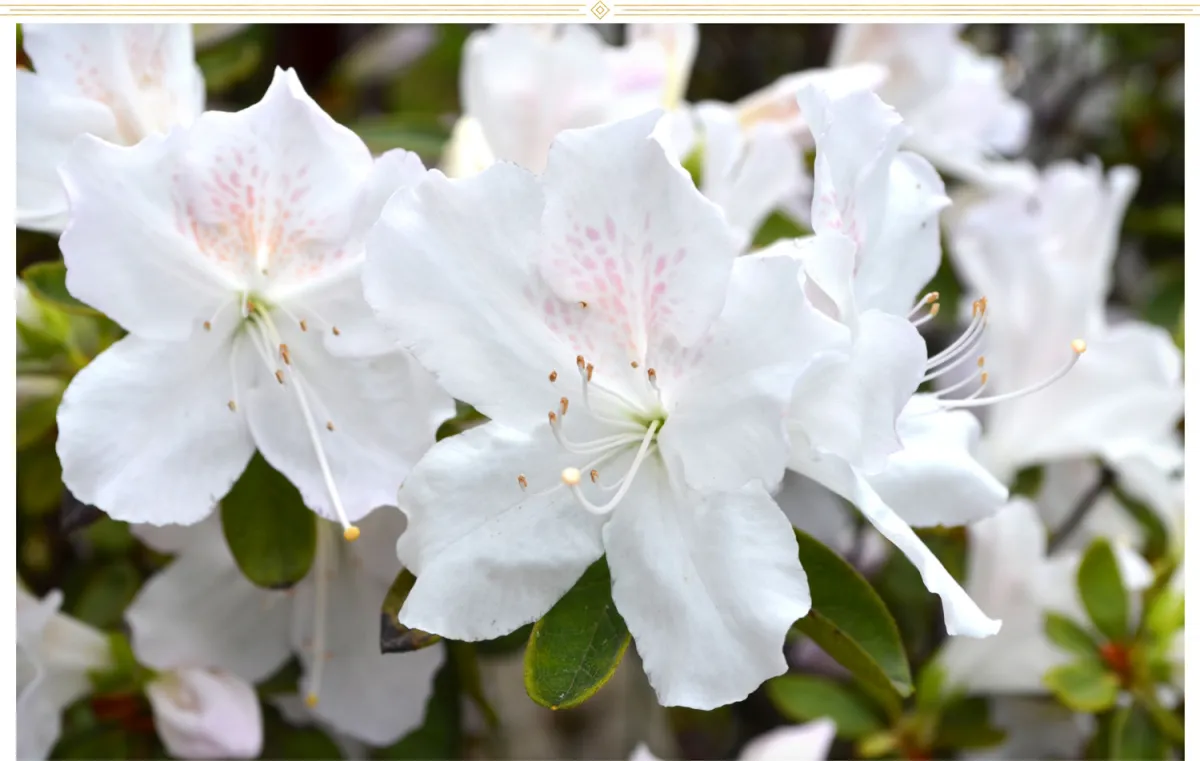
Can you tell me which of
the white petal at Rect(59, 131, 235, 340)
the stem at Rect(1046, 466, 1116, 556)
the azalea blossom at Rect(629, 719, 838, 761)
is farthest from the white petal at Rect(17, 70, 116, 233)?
the stem at Rect(1046, 466, 1116, 556)

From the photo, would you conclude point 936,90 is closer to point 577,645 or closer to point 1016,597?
point 1016,597

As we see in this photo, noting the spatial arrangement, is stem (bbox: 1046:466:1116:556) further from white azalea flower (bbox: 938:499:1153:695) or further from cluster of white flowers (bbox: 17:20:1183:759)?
cluster of white flowers (bbox: 17:20:1183:759)

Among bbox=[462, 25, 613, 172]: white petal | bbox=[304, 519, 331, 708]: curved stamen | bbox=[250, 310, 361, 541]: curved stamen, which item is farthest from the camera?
bbox=[462, 25, 613, 172]: white petal

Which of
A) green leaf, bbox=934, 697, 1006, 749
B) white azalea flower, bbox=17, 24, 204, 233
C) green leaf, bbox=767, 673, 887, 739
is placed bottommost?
green leaf, bbox=934, 697, 1006, 749

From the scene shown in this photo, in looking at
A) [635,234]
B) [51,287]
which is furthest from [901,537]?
[51,287]
